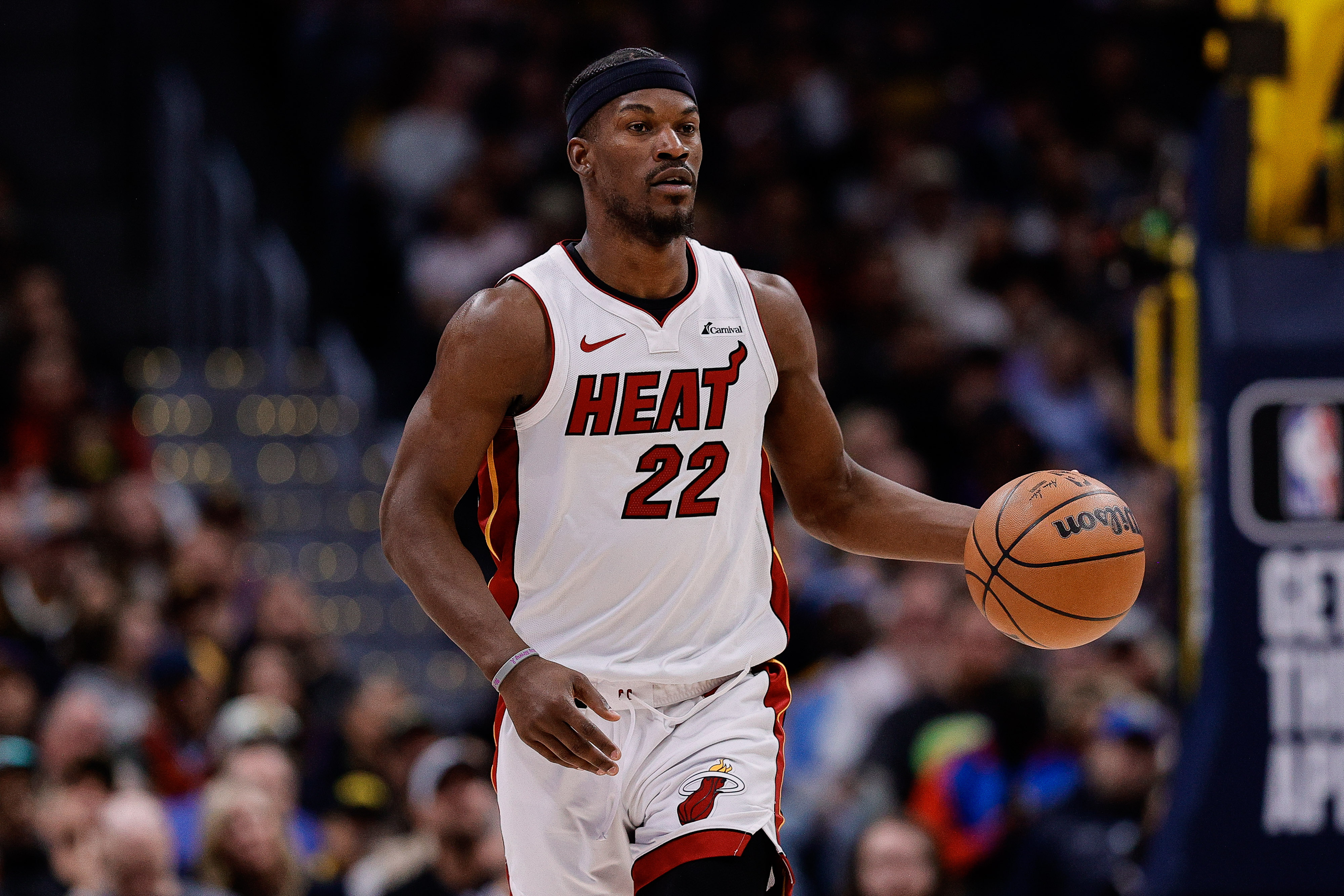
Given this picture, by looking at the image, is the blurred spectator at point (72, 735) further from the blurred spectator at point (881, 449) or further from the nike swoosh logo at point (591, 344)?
the nike swoosh logo at point (591, 344)

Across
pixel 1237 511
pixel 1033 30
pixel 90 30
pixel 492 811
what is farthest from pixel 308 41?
pixel 1237 511

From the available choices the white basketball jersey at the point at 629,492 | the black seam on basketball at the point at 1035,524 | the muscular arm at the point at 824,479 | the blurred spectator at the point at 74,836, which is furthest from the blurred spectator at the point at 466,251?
the black seam on basketball at the point at 1035,524

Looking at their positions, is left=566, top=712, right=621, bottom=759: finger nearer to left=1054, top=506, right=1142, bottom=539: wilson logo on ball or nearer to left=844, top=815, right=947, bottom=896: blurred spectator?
left=1054, top=506, right=1142, bottom=539: wilson logo on ball

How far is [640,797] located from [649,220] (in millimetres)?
1308

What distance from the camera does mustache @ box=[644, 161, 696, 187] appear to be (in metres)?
4.20

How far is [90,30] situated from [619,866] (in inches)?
430

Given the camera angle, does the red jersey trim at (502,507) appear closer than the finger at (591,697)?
No

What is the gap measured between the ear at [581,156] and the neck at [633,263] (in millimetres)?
101

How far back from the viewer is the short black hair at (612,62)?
4270 mm

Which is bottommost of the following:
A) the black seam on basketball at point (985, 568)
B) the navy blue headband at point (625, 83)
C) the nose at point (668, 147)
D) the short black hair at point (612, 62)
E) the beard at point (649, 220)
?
the black seam on basketball at point (985, 568)

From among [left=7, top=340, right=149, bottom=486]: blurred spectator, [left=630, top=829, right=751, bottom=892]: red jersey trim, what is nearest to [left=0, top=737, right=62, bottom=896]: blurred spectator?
[left=7, top=340, right=149, bottom=486]: blurred spectator

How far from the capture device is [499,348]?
4086 mm

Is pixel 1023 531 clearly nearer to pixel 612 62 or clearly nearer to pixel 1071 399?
pixel 612 62

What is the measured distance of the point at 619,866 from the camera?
4.11 metres
